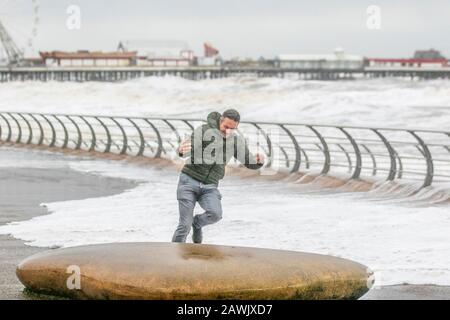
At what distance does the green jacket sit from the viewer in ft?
30.5

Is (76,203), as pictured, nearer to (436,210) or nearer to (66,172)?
(436,210)

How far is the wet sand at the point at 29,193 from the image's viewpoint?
9.88 m

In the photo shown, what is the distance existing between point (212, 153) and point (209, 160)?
8 cm

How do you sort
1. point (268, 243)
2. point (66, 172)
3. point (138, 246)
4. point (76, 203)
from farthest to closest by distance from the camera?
point (66, 172), point (76, 203), point (268, 243), point (138, 246)

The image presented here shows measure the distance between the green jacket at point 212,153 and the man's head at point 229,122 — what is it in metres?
0.05

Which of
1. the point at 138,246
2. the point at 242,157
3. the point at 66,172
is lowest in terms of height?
the point at 66,172

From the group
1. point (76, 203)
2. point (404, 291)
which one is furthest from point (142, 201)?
point (404, 291)

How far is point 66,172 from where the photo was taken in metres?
24.8

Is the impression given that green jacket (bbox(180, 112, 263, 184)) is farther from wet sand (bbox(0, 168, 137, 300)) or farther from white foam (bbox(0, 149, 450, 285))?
wet sand (bbox(0, 168, 137, 300))

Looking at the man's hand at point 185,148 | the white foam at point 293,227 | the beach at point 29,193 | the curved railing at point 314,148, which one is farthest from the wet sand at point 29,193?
the curved railing at point 314,148

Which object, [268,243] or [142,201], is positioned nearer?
[268,243]

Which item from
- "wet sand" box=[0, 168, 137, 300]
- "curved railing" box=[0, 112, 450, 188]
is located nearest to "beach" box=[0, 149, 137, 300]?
"wet sand" box=[0, 168, 137, 300]
